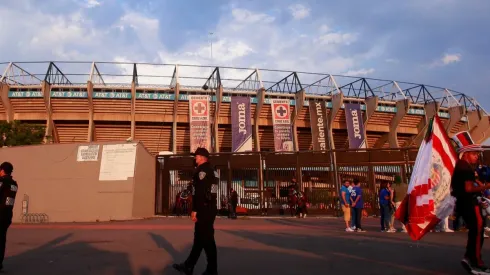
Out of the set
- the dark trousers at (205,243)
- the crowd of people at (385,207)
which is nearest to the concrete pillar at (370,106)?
the crowd of people at (385,207)

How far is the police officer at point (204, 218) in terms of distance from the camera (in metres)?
4.55

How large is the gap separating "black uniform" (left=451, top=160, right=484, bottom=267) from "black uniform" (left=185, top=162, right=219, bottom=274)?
295 centimetres

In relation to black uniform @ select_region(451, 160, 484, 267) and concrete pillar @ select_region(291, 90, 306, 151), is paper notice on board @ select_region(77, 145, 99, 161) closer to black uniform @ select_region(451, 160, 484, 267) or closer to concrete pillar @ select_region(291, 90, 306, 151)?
black uniform @ select_region(451, 160, 484, 267)

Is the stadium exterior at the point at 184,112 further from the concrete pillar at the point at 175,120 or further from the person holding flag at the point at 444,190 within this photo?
the person holding flag at the point at 444,190

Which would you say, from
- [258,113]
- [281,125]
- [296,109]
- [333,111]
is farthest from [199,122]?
[333,111]

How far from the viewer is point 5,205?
5.13 m

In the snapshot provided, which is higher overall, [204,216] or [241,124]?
[241,124]

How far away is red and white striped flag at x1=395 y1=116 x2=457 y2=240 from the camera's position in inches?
195

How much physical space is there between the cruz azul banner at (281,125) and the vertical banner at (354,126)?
20.7 ft

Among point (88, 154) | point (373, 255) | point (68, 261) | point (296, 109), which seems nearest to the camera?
point (68, 261)

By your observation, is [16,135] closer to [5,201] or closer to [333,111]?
[5,201]

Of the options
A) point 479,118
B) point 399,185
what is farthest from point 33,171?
point 479,118

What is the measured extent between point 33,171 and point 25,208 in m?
1.51

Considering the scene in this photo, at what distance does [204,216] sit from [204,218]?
0.08 ft
